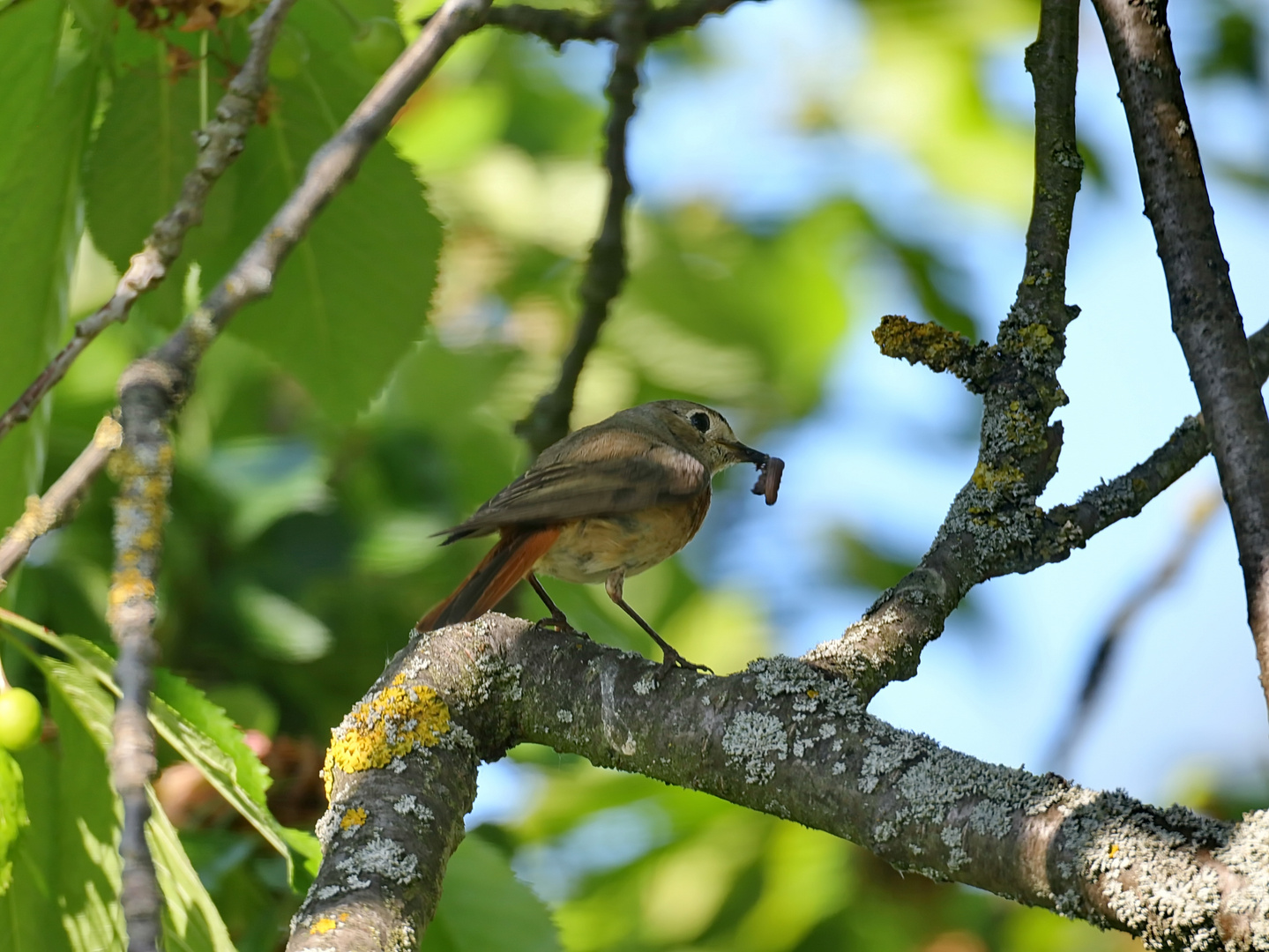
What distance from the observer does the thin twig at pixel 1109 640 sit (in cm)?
397

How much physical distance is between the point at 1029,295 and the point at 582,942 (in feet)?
8.59

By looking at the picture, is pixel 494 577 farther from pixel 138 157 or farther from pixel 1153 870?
pixel 1153 870

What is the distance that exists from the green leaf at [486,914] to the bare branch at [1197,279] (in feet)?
5.42

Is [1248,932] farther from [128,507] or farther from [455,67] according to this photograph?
[455,67]

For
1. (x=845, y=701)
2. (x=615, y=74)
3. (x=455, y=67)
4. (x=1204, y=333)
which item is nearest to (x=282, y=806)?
(x=845, y=701)

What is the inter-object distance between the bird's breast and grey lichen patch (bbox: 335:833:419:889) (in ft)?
5.42

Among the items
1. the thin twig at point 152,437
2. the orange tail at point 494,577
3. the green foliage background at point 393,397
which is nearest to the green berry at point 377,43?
the green foliage background at point 393,397

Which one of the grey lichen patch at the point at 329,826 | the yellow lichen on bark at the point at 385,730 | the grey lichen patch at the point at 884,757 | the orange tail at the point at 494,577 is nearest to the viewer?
the grey lichen patch at the point at 884,757

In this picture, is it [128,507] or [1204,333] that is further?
[1204,333]

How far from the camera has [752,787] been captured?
2088mm

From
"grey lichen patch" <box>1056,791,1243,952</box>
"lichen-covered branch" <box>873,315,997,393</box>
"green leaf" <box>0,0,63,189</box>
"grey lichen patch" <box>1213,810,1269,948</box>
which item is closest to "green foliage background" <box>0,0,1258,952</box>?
"green leaf" <box>0,0,63,189</box>

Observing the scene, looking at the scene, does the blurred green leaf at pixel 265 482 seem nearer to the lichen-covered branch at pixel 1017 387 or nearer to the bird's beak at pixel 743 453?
the bird's beak at pixel 743 453

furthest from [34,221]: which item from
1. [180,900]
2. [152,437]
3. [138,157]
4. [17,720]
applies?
[152,437]

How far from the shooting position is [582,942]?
420 centimetres
